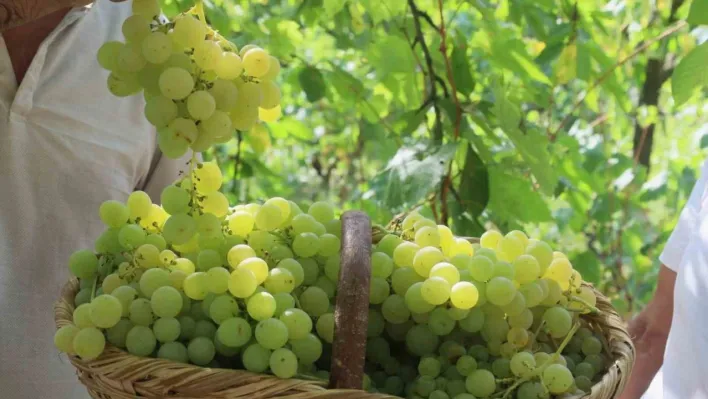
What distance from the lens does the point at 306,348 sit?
563mm

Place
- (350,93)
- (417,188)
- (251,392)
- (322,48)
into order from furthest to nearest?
(322,48) → (350,93) → (417,188) → (251,392)

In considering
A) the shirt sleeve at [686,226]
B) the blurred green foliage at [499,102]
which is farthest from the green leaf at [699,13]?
the shirt sleeve at [686,226]

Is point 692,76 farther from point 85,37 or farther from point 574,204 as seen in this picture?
point 574,204

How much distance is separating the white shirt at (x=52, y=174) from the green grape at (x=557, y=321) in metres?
0.52

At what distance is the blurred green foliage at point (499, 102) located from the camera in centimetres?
121

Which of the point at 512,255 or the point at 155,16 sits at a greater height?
the point at 155,16

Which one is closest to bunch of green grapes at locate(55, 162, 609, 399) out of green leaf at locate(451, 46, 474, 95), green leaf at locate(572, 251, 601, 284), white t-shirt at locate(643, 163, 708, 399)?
white t-shirt at locate(643, 163, 708, 399)

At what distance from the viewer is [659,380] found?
803mm

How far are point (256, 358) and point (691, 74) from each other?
0.67 meters

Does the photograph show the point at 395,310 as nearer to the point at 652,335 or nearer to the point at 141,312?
the point at 141,312

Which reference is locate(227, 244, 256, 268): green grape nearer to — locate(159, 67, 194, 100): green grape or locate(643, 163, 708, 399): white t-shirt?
locate(159, 67, 194, 100): green grape

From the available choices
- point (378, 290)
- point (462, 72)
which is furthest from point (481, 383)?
point (462, 72)

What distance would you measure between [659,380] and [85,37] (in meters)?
0.80

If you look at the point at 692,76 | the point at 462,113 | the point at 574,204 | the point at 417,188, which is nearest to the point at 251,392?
the point at 417,188
